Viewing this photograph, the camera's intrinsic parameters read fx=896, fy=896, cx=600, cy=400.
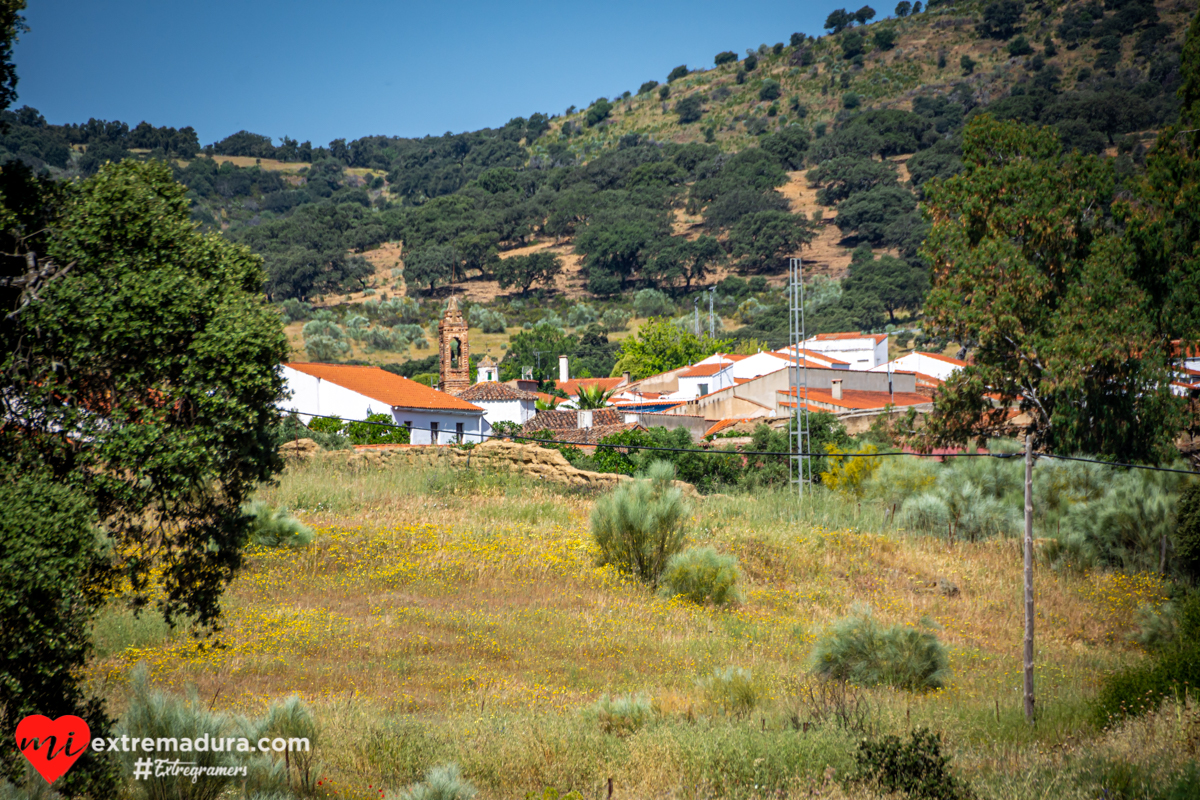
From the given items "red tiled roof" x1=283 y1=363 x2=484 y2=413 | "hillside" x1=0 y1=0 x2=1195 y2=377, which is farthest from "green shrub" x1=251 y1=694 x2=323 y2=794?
"hillside" x1=0 y1=0 x2=1195 y2=377

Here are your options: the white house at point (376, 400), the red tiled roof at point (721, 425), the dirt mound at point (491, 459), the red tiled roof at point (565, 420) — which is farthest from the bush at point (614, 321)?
the dirt mound at point (491, 459)

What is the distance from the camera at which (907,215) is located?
398ft

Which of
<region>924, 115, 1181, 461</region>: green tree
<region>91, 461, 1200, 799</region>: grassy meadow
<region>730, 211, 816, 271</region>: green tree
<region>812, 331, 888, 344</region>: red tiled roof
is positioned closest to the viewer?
<region>91, 461, 1200, 799</region>: grassy meadow

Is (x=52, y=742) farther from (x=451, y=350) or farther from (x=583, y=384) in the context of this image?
(x=583, y=384)

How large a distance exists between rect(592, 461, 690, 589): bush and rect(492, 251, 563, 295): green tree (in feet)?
342

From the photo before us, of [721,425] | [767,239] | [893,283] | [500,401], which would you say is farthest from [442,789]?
[767,239]

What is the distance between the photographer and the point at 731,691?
33.1 feet

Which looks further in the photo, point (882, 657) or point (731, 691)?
point (882, 657)

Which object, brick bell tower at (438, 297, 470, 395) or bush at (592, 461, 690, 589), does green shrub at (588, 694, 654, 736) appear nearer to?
bush at (592, 461, 690, 589)

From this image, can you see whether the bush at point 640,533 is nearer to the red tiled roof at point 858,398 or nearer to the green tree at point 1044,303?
the green tree at point 1044,303

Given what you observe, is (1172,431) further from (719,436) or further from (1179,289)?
(719,436)

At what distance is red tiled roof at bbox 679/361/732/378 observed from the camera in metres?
58.3

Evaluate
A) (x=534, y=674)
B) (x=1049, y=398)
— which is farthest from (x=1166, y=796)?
(x=1049, y=398)

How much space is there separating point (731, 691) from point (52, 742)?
6.71m
